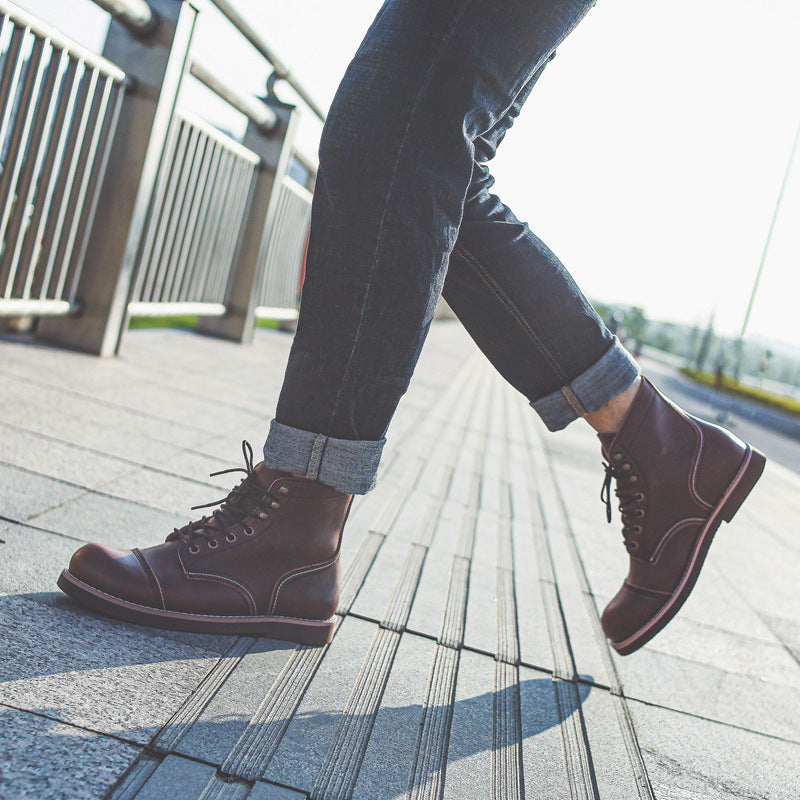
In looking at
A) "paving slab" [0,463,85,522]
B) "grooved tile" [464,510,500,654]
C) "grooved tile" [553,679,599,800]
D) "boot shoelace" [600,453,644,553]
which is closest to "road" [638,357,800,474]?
"grooved tile" [464,510,500,654]

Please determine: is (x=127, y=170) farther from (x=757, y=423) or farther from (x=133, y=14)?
(x=757, y=423)

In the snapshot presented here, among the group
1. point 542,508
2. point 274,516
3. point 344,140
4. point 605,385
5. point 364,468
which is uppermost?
point 344,140

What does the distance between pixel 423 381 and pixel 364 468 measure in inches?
195

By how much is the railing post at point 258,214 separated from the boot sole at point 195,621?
13.3 ft

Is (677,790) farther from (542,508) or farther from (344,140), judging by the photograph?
(542,508)

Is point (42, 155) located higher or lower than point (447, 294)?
higher

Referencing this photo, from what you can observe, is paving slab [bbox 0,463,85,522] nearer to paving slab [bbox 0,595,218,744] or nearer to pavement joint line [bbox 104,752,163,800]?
paving slab [bbox 0,595,218,744]

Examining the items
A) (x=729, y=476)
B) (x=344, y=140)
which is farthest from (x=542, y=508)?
(x=344, y=140)

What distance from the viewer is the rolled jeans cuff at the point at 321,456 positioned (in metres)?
1.19

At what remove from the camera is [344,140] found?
3.78 ft

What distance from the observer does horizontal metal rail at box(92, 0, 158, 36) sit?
2.89 m

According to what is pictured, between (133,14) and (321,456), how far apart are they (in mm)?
2521

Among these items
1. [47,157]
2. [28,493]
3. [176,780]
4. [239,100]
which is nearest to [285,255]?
[239,100]

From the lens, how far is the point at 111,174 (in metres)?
3.22
